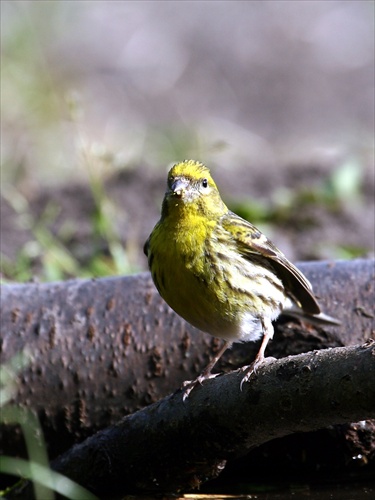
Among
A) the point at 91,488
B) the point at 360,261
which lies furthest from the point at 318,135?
the point at 91,488

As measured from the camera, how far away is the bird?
11.9 ft

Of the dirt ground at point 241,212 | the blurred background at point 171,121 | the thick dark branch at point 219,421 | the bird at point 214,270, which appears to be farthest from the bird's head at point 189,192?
the dirt ground at point 241,212

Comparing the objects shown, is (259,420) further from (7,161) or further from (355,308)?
(7,161)

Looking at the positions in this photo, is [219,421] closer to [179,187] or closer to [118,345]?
[179,187]

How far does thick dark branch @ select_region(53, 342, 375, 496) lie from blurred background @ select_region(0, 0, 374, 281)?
7.34 ft

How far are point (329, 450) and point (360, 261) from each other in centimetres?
87

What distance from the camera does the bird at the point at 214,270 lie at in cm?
362

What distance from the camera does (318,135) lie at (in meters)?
11.7

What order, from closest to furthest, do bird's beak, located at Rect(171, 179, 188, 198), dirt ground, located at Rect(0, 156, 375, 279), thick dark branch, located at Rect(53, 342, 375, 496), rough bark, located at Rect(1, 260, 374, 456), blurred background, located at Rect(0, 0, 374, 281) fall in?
thick dark branch, located at Rect(53, 342, 375, 496), bird's beak, located at Rect(171, 179, 188, 198), rough bark, located at Rect(1, 260, 374, 456), dirt ground, located at Rect(0, 156, 375, 279), blurred background, located at Rect(0, 0, 374, 281)

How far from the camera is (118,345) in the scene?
418cm

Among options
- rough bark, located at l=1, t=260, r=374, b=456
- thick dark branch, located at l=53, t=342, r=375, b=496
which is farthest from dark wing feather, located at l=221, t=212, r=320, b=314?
thick dark branch, located at l=53, t=342, r=375, b=496

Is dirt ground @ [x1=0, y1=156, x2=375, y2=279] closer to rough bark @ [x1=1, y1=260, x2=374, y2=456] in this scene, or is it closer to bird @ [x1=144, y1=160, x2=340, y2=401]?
rough bark @ [x1=1, y1=260, x2=374, y2=456]

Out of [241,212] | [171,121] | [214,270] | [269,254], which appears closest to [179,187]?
[214,270]

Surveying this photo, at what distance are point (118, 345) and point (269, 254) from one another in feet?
2.50
